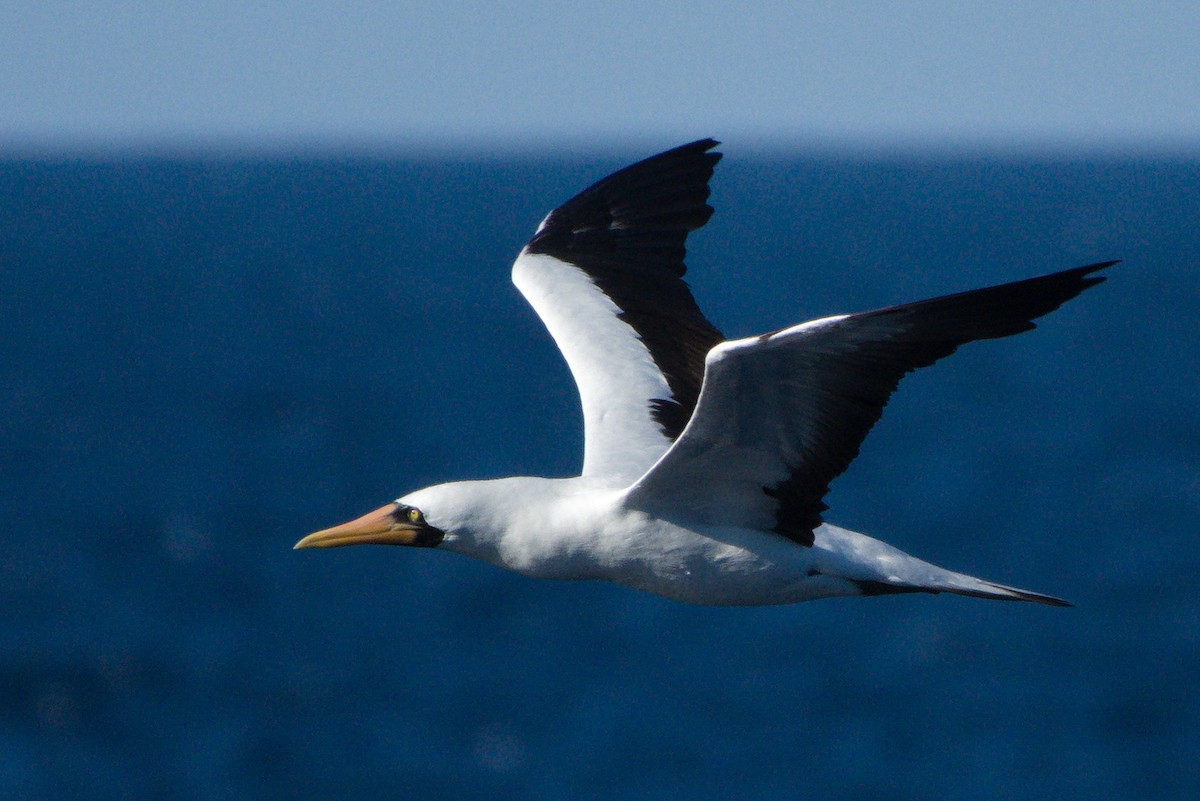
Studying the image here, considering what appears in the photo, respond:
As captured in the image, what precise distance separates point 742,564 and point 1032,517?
1220 inches

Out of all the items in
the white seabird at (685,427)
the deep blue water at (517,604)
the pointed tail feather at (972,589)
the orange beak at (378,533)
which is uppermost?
the white seabird at (685,427)

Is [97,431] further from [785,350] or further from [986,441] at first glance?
[785,350]

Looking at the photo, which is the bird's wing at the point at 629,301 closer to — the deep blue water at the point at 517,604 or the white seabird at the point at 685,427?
the white seabird at the point at 685,427

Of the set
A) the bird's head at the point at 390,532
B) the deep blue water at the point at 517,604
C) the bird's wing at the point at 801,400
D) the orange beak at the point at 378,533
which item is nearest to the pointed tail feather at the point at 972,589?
the bird's wing at the point at 801,400

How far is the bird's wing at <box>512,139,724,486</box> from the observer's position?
36.3ft

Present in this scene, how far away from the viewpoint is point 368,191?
572 feet

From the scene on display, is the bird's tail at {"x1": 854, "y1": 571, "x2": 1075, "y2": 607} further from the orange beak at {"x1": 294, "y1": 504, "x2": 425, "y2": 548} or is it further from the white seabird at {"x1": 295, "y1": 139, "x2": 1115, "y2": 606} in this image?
the orange beak at {"x1": 294, "y1": 504, "x2": 425, "y2": 548}

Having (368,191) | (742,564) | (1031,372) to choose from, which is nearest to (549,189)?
(368,191)

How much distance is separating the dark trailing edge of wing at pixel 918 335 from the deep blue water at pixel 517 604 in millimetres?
19125

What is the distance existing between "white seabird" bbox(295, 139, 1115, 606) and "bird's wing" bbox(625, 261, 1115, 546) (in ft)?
0.04

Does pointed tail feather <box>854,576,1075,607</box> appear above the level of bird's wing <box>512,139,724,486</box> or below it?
below

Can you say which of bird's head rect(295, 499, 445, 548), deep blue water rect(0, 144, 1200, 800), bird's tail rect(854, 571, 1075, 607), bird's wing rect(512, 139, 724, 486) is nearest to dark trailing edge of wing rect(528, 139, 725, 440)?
bird's wing rect(512, 139, 724, 486)

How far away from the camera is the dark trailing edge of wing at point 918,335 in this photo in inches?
318

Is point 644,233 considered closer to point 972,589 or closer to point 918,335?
point 972,589
